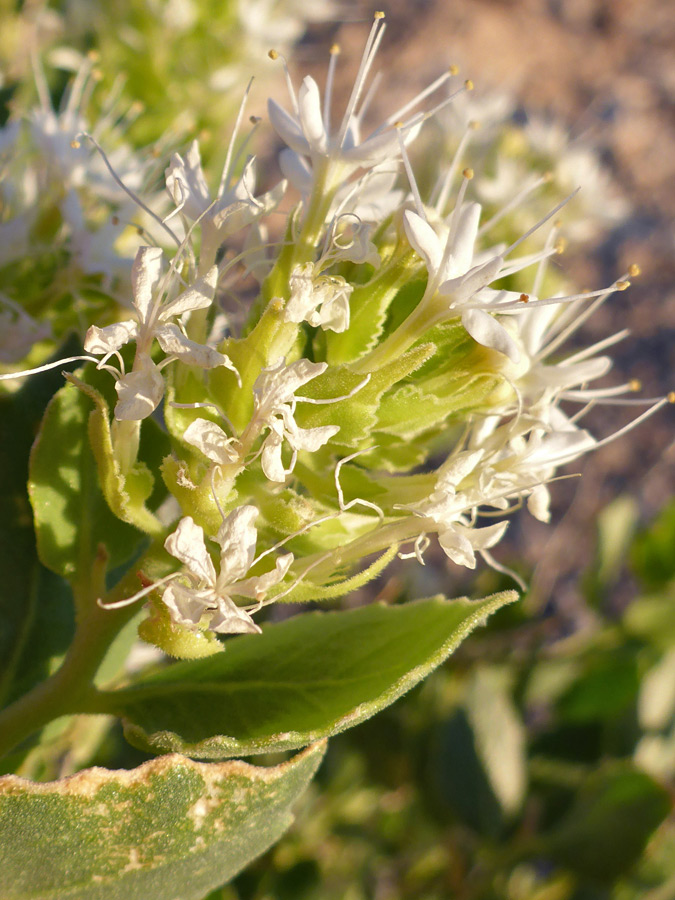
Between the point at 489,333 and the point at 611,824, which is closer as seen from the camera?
the point at 489,333

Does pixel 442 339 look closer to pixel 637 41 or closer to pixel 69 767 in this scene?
pixel 69 767

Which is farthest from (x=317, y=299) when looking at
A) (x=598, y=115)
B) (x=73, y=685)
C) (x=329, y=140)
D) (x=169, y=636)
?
(x=598, y=115)

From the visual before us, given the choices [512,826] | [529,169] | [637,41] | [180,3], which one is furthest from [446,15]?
[512,826]

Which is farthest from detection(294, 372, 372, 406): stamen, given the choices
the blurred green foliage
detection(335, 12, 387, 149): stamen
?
the blurred green foliage

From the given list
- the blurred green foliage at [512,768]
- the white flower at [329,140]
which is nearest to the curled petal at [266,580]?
the white flower at [329,140]

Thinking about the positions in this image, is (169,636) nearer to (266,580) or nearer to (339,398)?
(266,580)

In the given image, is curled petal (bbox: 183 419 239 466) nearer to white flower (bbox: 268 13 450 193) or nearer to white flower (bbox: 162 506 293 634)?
white flower (bbox: 162 506 293 634)
